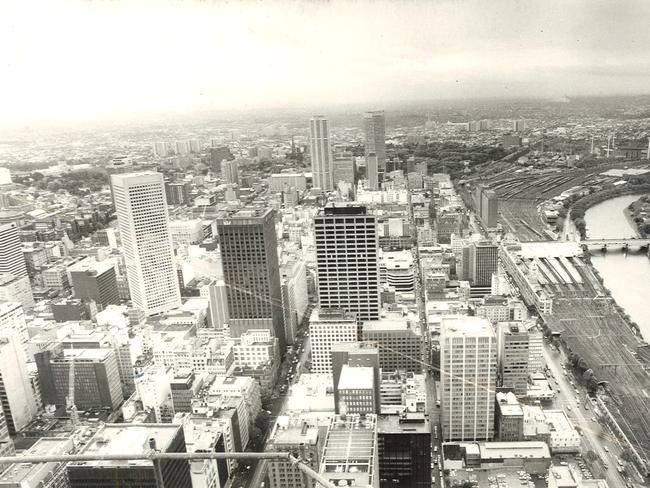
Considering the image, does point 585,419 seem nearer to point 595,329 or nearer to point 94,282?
point 595,329

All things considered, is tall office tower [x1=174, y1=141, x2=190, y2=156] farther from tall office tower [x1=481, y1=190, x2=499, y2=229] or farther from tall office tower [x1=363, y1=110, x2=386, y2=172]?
tall office tower [x1=481, y1=190, x2=499, y2=229]

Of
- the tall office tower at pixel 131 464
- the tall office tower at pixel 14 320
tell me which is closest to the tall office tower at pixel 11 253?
the tall office tower at pixel 14 320

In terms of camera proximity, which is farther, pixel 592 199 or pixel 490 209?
pixel 490 209

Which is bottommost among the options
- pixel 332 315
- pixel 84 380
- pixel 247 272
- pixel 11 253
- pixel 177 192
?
pixel 84 380

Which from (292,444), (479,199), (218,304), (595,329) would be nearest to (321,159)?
(479,199)

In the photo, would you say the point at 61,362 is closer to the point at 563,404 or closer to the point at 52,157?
the point at 52,157

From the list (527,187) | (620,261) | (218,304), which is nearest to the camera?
(218,304)

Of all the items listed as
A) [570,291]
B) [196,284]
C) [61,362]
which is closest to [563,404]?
[570,291]
